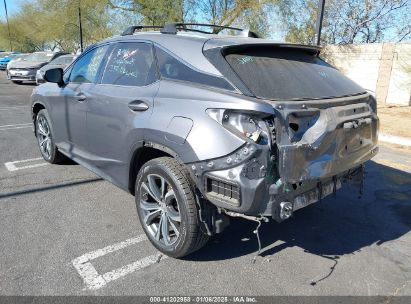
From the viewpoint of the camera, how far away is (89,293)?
8.71 feet

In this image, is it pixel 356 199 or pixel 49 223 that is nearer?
pixel 49 223

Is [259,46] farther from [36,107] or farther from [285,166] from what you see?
[36,107]

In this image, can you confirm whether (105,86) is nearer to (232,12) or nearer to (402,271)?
(402,271)

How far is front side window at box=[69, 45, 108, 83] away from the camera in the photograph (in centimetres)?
400

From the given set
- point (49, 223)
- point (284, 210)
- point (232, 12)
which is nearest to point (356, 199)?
point (284, 210)

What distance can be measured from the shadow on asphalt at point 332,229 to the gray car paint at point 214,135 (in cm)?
76

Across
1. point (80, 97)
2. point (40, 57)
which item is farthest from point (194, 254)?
point (40, 57)

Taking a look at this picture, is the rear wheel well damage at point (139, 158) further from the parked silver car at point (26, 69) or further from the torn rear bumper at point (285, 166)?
the parked silver car at point (26, 69)

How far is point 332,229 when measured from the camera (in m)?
3.74

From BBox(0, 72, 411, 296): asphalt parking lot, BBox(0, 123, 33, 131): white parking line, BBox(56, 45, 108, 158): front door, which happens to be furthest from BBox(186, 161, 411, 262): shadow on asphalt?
BBox(0, 123, 33, 131): white parking line

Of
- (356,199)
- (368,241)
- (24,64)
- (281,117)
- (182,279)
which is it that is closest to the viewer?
(281,117)

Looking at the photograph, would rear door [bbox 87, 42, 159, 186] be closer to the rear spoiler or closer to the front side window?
the front side window

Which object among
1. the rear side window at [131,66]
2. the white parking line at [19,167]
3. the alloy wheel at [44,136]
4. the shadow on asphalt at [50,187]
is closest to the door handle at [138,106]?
the rear side window at [131,66]

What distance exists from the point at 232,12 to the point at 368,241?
18.6m
